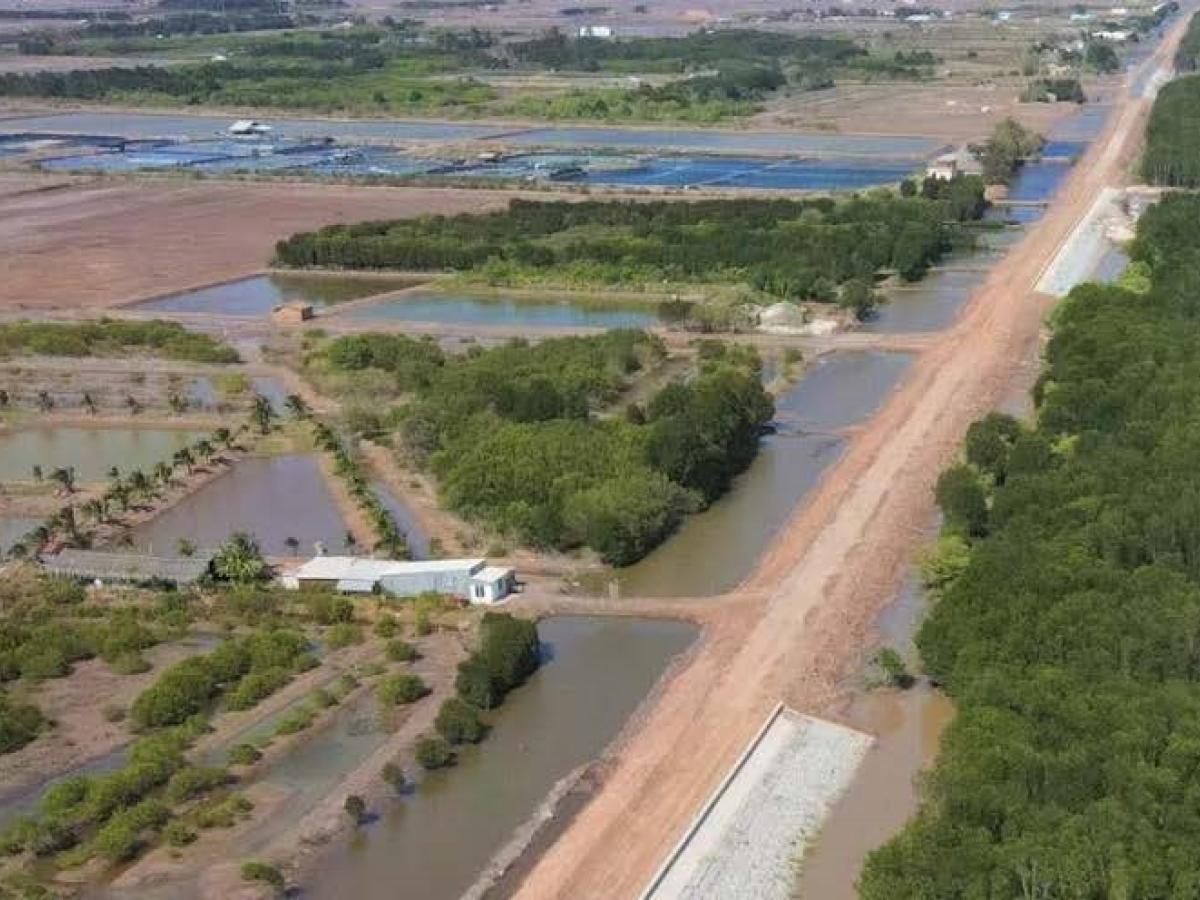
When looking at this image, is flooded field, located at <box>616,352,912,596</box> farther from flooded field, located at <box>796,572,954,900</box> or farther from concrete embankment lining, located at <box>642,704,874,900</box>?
concrete embankment lining, located at <box>642,704,874,900</box>

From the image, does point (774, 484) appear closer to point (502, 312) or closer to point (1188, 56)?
point (502, 312)

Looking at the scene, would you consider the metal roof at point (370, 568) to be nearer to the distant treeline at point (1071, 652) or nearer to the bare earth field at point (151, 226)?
the distant treeline at point (1071, 652)

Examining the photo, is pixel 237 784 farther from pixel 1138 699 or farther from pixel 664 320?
pixel 664 320

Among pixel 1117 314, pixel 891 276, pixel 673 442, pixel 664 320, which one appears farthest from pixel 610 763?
pixel 891 276

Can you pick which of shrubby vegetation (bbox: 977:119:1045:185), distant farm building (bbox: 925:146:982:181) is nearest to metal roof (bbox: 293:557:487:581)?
distant farm building (bbox: 925:146:982:181)

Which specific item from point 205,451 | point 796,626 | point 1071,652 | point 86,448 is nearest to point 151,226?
point 86,448
